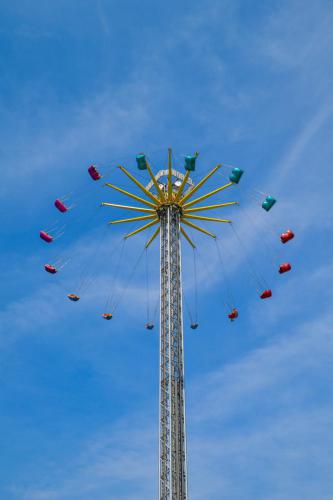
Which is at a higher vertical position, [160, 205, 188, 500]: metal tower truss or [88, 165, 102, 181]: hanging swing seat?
[88, 165, 102, 181]: hanging swing seat

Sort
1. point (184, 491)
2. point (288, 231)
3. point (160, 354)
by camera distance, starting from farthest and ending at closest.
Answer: point (288, 231), point (160, 354), point (184, 491)

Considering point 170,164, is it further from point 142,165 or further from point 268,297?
point 268,297

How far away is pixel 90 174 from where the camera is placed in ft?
126

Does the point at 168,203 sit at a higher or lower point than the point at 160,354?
higher

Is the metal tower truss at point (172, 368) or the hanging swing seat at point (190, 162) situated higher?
the hanging swing seat at point (190, 162)

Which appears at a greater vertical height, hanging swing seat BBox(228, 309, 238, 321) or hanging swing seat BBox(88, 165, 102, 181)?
hanging swing seat BBox(88, 165, 102, 181)

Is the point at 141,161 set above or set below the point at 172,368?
above

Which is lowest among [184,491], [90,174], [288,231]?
[184,491]

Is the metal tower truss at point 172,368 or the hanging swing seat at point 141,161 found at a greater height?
the hanging swing seat at point 141,161

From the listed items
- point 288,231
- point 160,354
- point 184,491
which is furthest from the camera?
point 288,231

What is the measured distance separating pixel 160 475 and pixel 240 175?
17.7 metres

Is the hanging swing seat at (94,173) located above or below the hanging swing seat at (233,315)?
above

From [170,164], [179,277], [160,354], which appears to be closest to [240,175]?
[170,164]

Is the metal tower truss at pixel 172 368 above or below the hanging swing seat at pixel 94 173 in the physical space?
below
